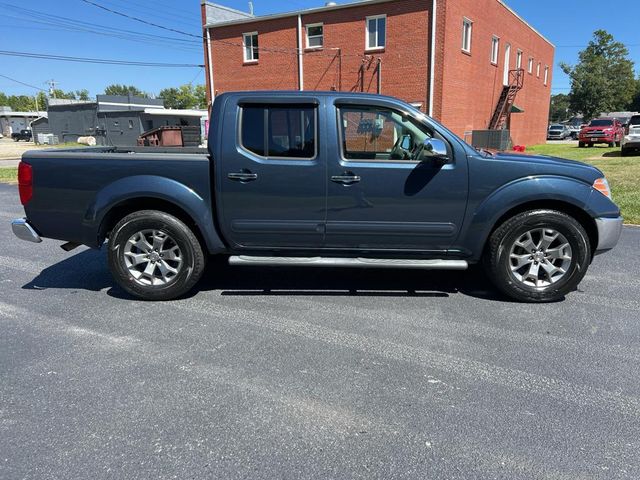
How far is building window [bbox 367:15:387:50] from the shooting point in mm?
21312

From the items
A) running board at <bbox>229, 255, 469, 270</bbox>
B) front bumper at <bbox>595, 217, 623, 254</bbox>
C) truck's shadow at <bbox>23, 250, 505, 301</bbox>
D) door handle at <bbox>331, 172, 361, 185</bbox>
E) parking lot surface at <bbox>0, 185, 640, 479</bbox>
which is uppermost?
door handle at <bbox>331, 172, 361, 185</bbox>

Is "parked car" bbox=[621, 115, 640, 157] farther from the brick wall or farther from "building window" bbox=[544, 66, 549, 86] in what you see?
"building window" bbox=[544, 66, 549, 86]

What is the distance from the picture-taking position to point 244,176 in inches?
169

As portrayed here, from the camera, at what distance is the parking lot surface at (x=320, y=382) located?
238 centimetres

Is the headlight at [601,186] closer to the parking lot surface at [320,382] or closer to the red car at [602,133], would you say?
the parking lot surface at [320,382]

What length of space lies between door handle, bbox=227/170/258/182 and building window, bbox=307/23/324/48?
823 inches

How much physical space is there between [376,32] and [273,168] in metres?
19.8

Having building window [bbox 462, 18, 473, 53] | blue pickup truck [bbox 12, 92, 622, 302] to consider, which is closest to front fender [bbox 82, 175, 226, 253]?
blue pickup truck [bbox 12, 92, 622, 302]

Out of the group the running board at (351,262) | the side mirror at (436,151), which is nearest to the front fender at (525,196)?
the running board at (351,262)

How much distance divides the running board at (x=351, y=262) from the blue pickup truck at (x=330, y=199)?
0.05ft

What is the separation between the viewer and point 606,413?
273cm

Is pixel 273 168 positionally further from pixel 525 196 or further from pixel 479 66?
pixel 479 66

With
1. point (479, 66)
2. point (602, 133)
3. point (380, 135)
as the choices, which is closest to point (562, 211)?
point (380, 135)

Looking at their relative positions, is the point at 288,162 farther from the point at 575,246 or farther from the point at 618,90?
the point at 618,90
